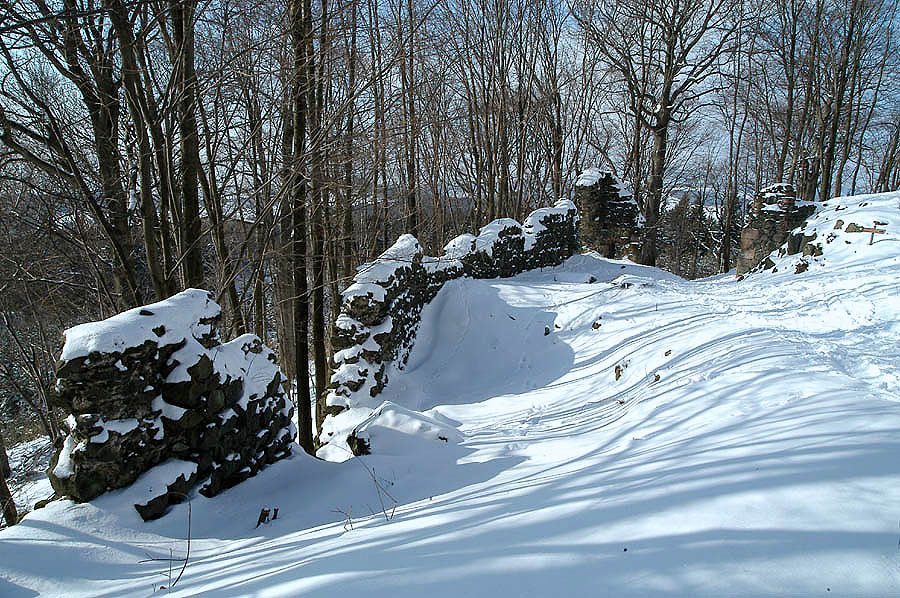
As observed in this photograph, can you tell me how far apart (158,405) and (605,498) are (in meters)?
3.15

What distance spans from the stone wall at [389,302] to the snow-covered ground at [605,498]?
58.2 inches

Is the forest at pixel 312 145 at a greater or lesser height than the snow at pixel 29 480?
greater

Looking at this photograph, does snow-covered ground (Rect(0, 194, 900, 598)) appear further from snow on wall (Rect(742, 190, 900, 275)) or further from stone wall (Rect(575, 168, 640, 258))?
stone wall (Rect(575, 168, 640, 258))

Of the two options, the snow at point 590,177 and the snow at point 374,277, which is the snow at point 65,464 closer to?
the snow at point 374,277

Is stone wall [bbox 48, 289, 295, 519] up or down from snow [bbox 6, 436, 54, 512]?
up

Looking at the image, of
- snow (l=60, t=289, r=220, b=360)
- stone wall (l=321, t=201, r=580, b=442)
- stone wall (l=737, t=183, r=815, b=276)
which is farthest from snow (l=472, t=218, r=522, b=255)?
snow (l=60, t=289, r=220, b=360)

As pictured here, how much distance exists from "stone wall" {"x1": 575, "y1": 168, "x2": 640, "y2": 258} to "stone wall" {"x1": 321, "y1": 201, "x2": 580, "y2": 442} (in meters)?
5.61

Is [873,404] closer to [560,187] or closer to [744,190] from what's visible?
[560,187]

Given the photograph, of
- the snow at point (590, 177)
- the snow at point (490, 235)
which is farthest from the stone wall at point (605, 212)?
the snow at point (490, 235)

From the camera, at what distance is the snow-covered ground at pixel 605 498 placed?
151cm

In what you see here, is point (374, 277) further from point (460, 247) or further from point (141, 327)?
point (141, 327)

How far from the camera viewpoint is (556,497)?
2273 mm

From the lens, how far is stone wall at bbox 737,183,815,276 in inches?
432

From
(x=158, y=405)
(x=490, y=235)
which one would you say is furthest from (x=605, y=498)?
(x=490, y=235)
